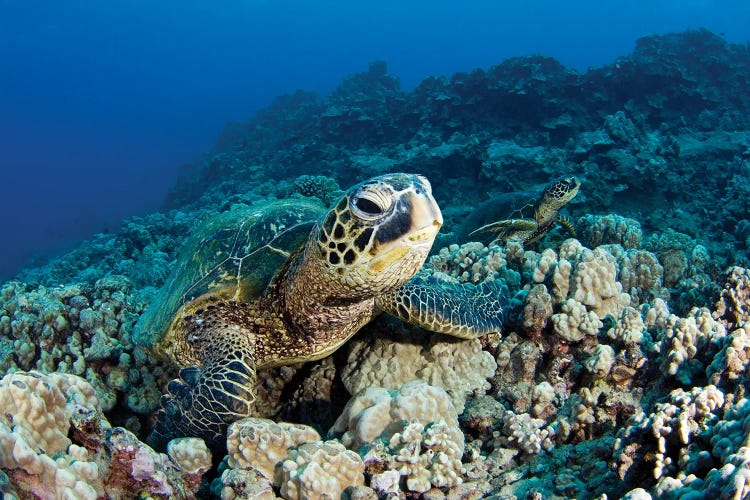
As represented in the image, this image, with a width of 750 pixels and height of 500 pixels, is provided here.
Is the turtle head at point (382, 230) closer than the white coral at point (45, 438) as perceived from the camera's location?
No

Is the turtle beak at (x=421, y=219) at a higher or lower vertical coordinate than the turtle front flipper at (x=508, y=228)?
lower

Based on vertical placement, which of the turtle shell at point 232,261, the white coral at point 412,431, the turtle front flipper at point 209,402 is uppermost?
the turtle shell at point 232,261

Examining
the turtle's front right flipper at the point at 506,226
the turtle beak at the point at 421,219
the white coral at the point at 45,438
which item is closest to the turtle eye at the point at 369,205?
the turtle beak at the point at 421,219

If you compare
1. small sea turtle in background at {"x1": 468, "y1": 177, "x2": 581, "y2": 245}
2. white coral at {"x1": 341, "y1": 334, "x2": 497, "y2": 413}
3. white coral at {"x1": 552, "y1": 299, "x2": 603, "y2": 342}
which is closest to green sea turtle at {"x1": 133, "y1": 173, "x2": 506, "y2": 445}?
white coral at {"x1": 341, "y1": 334, "x2": 497, "y2": 413}

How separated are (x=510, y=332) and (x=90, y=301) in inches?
150

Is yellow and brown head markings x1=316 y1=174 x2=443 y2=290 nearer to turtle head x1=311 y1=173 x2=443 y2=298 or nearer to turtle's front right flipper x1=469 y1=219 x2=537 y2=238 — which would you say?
turtle head x1=311 y1=173 x2=443 y2=298

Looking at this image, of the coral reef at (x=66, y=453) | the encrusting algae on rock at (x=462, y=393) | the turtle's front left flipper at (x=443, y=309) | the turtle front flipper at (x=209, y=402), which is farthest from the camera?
the turtle's front left flipper at (x=443, y=309)

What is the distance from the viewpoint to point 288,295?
254 cm

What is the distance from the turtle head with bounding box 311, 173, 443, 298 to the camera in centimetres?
177

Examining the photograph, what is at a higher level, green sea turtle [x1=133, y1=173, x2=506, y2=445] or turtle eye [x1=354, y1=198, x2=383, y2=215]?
turtle eye [x1=354, y1=198, x2=383, y2=215]

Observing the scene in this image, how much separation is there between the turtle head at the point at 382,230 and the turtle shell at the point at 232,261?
849mm

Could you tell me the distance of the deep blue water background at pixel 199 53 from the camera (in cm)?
6750

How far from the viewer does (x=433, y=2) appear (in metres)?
115

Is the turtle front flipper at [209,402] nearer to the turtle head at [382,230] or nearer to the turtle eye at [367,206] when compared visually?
the turtle head at [382,230]
